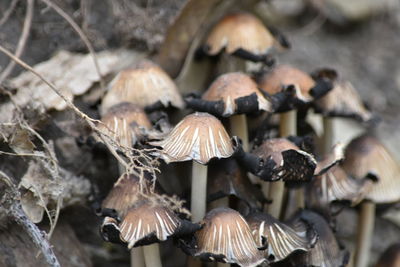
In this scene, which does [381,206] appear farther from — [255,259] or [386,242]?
[255,259]

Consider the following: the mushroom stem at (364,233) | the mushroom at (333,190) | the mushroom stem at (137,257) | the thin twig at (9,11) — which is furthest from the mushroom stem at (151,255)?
the thin twig at (9,11)

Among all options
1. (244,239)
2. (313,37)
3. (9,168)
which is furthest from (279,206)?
(313,37)

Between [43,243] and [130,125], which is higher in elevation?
[130,125]

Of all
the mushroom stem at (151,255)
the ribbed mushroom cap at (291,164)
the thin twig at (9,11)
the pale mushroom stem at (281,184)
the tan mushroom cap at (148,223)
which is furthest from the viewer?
the thin twig at (9,11)

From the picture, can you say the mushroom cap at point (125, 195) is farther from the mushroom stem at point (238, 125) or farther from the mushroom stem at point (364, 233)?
the mushroom stem at point (364, 233)

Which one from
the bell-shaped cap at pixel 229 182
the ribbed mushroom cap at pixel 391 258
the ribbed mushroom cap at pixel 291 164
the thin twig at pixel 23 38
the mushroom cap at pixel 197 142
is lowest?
the ribbed mushroom cap at pixel 391 258

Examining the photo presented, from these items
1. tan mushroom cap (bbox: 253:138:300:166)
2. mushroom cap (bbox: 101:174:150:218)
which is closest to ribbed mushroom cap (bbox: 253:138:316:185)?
tan mushroom cap (bbox: 253:138:300:166)

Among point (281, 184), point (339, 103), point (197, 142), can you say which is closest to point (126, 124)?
point (197, 142)
